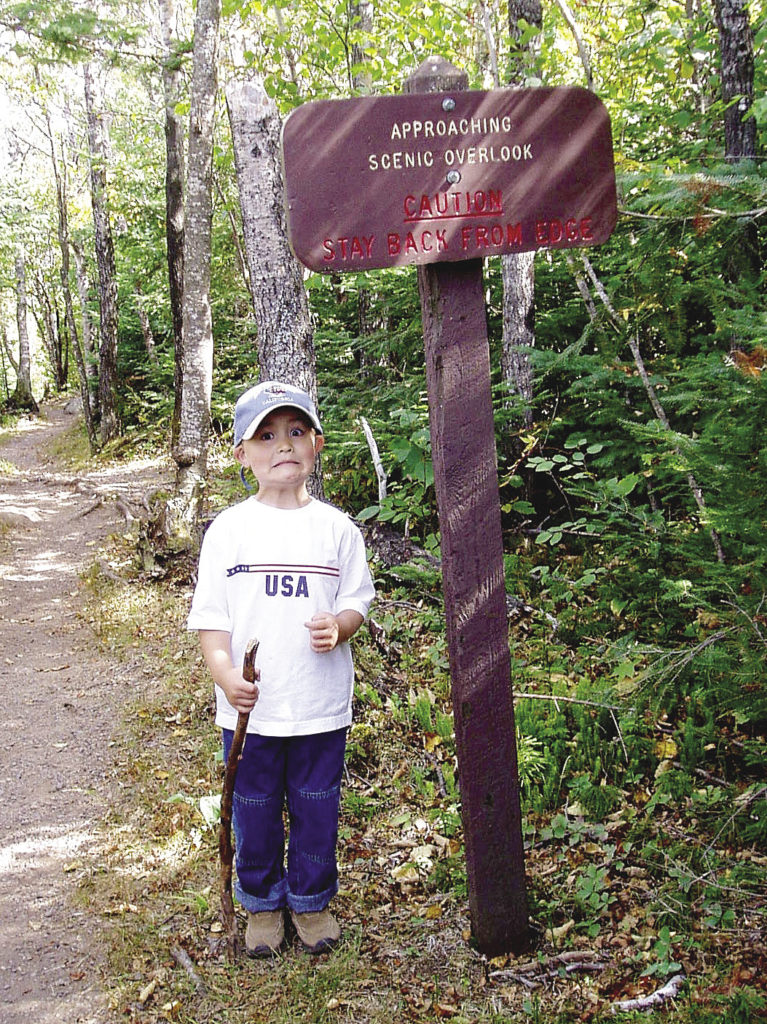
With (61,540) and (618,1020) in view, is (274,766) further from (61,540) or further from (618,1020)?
(61,540)

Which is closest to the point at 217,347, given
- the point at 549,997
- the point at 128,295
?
the point at 128,295

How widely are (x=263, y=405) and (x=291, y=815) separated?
150 centimetres

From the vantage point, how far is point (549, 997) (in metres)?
2.81

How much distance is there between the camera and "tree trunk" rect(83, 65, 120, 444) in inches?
574

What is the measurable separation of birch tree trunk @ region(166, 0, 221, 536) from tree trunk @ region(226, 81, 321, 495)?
4.38m

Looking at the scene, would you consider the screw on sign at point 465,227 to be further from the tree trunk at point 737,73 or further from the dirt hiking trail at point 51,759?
the tree trunk at point 737,73

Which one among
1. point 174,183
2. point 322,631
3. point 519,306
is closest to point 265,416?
point 322,631

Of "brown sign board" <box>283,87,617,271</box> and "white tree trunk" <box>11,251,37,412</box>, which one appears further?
"white tree trunk" <box>11,251,37,412</box>

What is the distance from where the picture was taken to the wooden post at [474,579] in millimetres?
2670

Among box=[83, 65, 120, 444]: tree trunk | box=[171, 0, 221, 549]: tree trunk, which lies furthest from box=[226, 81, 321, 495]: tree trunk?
box=[83, 65, 120, 444]: tree trunk

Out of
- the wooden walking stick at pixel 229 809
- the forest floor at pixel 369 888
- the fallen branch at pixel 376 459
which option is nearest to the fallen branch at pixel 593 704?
the forest floor at pixel 369 888

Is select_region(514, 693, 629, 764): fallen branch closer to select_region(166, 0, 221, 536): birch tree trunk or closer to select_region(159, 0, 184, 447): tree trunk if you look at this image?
select_region(166, 0, 221, 536): birch tree trunk

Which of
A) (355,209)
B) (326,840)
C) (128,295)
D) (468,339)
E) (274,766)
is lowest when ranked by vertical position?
(326,840)

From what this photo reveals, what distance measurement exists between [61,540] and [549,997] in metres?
9.45
